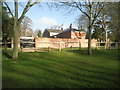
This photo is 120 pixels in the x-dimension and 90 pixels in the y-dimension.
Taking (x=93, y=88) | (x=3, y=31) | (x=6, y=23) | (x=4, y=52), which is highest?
(x=6, y=23)

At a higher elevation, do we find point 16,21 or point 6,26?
point 6,26

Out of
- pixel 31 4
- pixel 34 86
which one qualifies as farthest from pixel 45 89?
pixel 31 4

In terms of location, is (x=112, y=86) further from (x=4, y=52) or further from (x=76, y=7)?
(x=76, y=7)

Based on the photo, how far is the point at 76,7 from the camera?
42.9ft

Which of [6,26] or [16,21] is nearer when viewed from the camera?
[16,21]

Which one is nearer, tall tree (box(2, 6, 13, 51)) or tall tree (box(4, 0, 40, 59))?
tall tree (box(4, 0, 40, 59))

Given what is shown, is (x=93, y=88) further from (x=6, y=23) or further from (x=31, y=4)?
(x=6, y=23)

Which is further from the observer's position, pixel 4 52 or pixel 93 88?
pixel 4 52

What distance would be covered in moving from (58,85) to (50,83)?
1.04 ft

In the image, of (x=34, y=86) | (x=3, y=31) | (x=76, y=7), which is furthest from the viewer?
(x=3, y=31)

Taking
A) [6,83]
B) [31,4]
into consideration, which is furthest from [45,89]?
[31,4]

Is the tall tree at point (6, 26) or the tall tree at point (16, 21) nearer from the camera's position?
the tall tree at point (16, 21)

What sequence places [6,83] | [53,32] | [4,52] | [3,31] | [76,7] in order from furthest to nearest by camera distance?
[53,32] < [3,31] < [76,7] < [4,52] < [6,83]

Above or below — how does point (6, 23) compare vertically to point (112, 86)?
above
